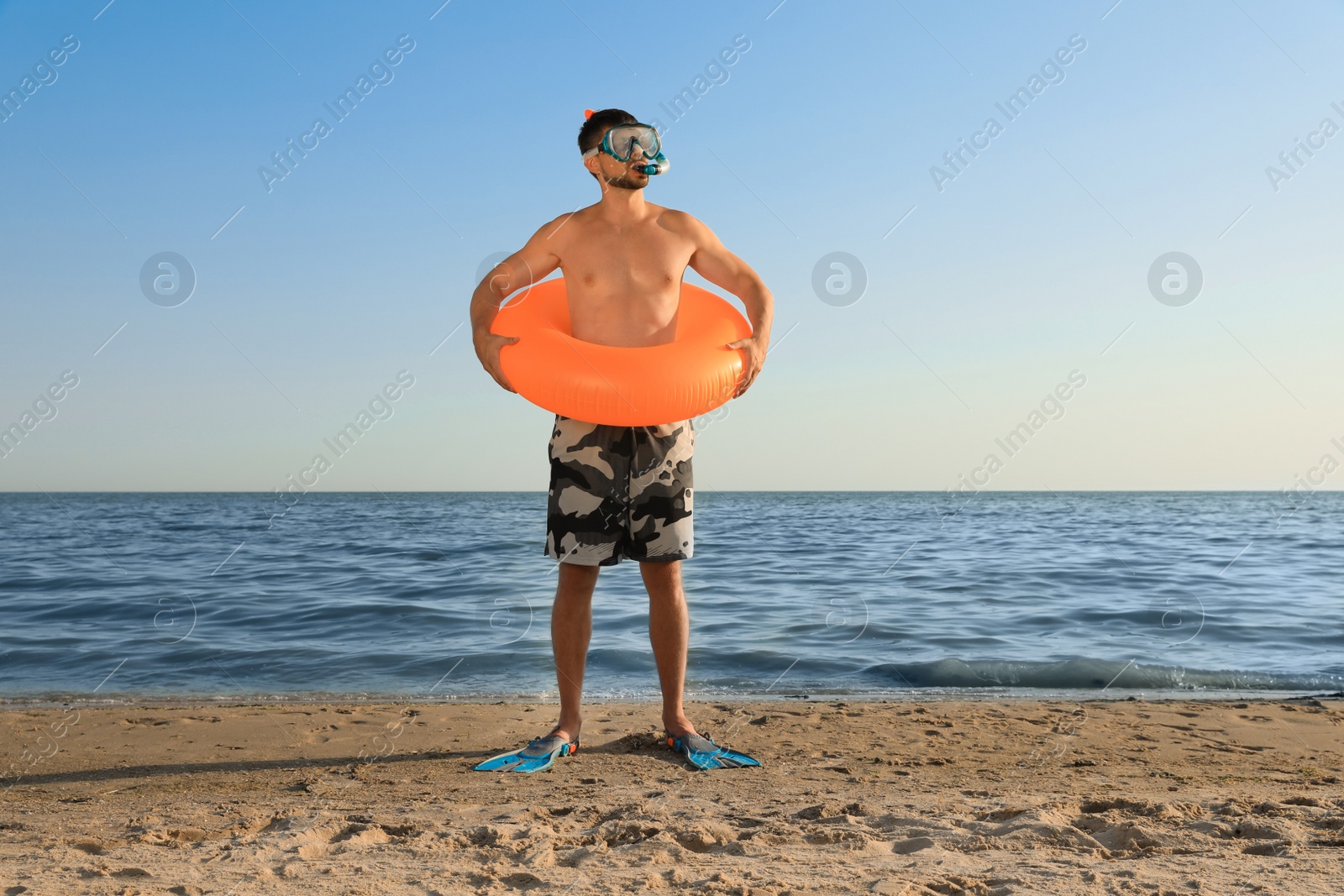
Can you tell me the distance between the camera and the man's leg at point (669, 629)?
10.7 feet

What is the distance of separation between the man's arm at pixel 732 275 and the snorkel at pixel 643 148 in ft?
0.78

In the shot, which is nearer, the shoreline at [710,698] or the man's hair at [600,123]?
the man's hair at [600,123]

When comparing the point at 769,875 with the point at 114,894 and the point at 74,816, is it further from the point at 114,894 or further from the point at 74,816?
the point at 74,816

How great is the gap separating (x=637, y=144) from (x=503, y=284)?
26.0 inches

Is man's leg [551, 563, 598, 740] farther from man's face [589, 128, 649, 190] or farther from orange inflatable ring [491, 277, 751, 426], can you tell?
man's face [589, 128, 649, 190]

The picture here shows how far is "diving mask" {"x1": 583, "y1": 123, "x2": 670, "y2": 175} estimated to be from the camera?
3.15 m

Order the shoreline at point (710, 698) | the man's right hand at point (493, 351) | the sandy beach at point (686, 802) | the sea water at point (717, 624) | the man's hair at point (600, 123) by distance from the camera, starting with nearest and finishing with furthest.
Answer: the sandy beach at point (686, 802) → the man's right hand at point (493, 351) → the man's hair at point (600, 123) → the shoreline at point (710, 698) → the sea water at point (717, 624)

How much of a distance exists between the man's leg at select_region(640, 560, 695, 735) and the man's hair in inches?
58.3

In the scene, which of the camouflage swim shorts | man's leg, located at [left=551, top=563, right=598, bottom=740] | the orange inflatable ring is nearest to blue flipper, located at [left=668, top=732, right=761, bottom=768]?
man's leg, located at [left=551, top=563, right=598, bottom=740]

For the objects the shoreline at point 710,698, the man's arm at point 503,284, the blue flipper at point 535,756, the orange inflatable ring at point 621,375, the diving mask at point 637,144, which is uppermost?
the diving mask at point 637,144

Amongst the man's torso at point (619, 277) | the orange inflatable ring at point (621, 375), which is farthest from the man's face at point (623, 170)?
the orange inflatable ring at point (621, 375)

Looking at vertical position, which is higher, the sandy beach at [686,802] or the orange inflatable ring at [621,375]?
the orange inflatable ring at [621,375]

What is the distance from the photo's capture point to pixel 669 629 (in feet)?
10.8

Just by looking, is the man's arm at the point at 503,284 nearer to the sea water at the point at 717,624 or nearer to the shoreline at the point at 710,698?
the shoreline at the point at 710,698
